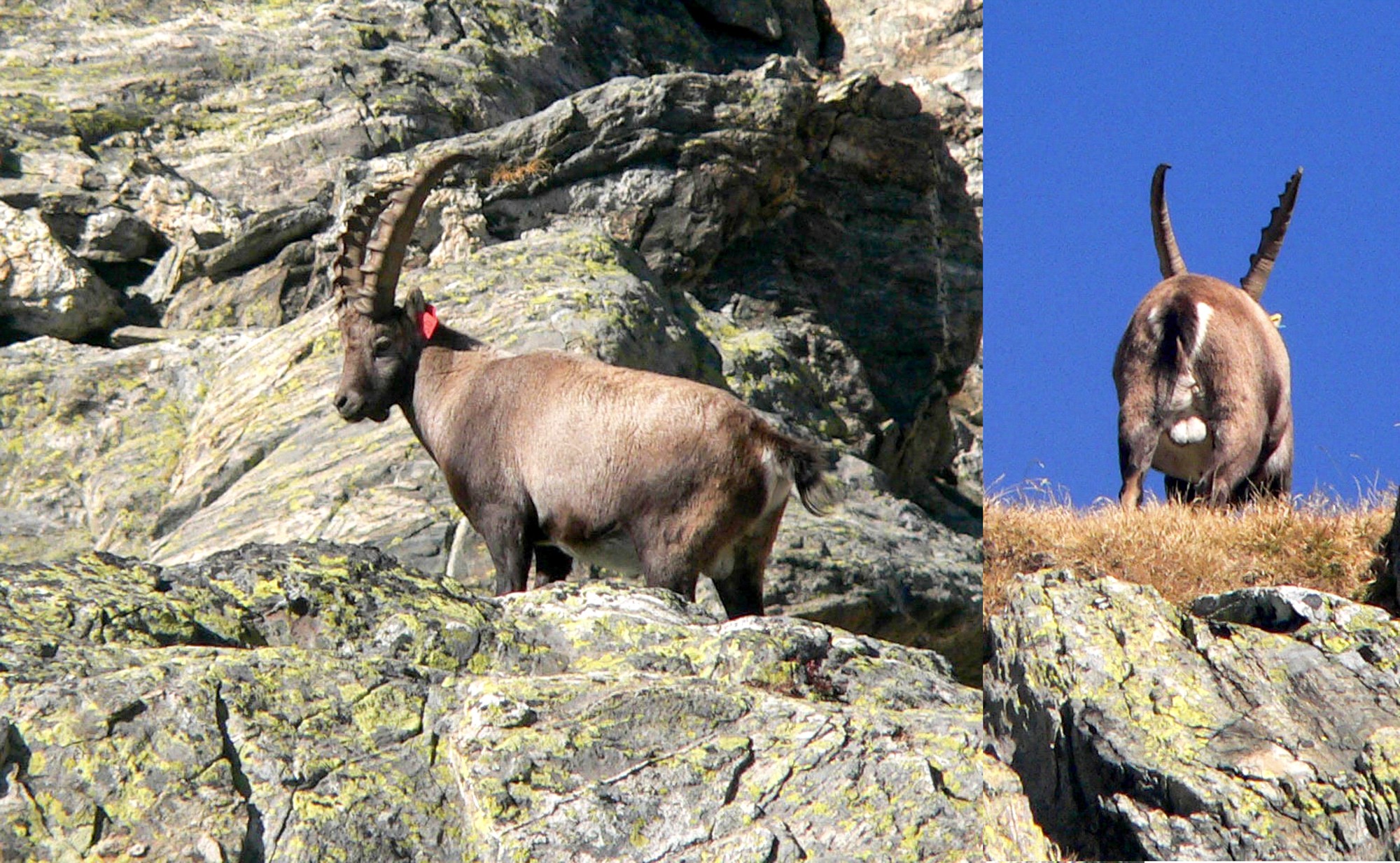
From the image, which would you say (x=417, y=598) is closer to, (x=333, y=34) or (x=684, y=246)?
(x=684, y=246)

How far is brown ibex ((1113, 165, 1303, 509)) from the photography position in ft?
20.6

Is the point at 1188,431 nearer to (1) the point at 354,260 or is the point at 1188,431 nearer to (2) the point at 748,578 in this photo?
(2) the point at 748,578

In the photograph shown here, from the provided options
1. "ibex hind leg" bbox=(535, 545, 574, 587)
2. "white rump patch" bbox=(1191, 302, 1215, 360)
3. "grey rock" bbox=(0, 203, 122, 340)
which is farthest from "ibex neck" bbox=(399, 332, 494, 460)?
"grey rock" bbox=(0, 203, 122, 340)

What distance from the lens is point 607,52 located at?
19.1 m

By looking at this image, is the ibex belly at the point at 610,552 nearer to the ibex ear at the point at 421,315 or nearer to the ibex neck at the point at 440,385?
the ibex neck at the point at 440,385

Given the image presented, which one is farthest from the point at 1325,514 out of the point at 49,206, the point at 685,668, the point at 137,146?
the point at 137,146

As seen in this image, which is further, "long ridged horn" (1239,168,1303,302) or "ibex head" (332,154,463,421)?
"ibex head" (332,154,463,421)

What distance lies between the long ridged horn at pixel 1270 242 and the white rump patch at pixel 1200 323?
0.16m

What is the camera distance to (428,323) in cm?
953

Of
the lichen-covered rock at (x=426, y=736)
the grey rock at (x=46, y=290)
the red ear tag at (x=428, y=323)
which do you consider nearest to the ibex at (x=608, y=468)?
the red ear tag at (x=428, y=323)

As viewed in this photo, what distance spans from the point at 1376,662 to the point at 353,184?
10.4 m

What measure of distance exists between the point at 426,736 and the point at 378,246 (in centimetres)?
503

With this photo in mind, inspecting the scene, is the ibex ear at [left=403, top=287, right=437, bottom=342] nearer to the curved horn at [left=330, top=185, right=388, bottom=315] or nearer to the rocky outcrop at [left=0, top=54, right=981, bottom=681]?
the curved horn at [left=330, top=185, right=388, bottom=315]

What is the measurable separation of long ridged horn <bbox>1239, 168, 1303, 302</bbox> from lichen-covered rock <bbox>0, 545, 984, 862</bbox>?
2063 mm
